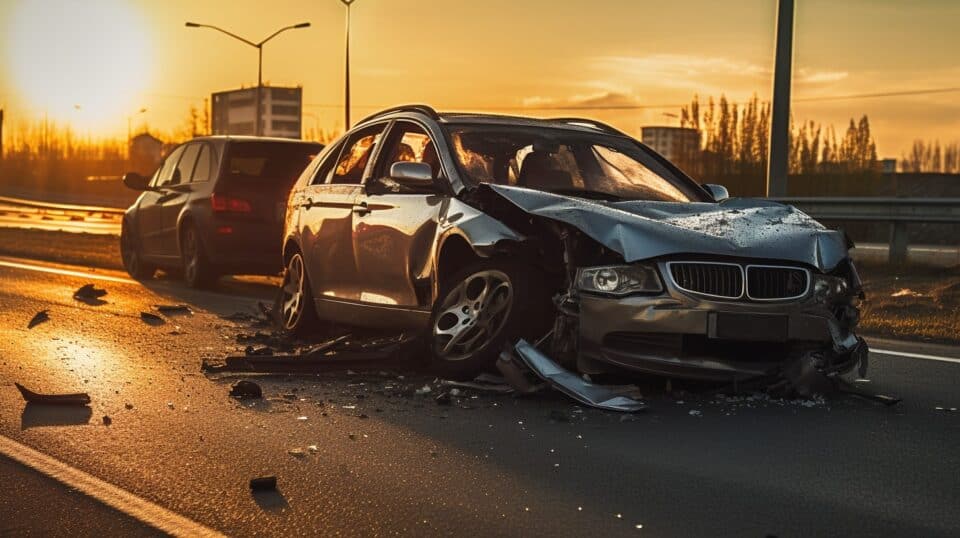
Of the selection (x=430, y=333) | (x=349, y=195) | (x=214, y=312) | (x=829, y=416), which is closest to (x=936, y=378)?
(x=829, y=416)

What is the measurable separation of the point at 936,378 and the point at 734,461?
10.6 ft

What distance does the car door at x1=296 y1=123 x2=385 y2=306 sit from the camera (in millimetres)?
9797

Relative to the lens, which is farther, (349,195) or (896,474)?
(349,195)

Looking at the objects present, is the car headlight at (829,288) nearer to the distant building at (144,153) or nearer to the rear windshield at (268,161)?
the rear windshield at (268,161)

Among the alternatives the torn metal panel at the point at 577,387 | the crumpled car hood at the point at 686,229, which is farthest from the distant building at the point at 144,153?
the torn metal panel at the point at 577,387

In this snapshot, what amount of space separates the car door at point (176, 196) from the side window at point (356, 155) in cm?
643

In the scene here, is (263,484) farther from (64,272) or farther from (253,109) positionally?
(253,109)

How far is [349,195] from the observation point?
9.91 metres

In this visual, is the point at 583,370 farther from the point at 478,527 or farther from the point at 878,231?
the point at 878,231

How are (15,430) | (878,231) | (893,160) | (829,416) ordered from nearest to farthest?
1. (15,430)
2. (829,416)
3. (878,231)
4. (893,160)

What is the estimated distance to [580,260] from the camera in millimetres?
7586

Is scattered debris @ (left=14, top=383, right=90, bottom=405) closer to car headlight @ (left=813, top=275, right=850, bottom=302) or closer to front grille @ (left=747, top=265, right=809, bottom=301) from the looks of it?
front grille @ (left=747, top=265, right=809, bottom=301)

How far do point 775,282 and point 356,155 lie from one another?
155 inches

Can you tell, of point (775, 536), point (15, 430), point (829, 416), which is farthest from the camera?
point (829, 416)
